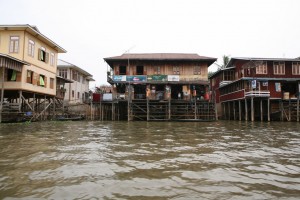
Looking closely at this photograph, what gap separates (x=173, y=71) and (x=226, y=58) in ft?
80.5

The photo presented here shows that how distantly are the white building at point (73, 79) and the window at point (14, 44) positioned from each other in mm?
11531

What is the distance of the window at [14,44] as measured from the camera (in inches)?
792

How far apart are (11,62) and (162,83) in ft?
49.9

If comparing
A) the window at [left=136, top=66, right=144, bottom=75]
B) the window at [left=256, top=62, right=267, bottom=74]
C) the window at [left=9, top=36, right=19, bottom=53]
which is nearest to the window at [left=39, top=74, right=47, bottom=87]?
the window at [left=9, top=36, right=19, bottom=53]

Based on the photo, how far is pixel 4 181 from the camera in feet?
13.3

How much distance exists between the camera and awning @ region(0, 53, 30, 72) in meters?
17.9

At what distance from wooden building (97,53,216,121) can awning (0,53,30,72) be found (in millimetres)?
9023

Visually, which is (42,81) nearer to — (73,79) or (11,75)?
(11,75)

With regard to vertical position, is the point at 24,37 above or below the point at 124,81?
above

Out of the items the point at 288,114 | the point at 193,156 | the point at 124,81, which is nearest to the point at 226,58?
the point at 288,114

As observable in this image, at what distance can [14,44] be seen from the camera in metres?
20.2

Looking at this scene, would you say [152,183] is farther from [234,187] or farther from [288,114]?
[288,114]

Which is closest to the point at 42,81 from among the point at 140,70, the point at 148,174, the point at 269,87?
the point at 140,70

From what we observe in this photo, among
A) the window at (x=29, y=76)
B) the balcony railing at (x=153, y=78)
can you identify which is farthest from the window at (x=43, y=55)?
the balcony railing at (x=153, y=78)
